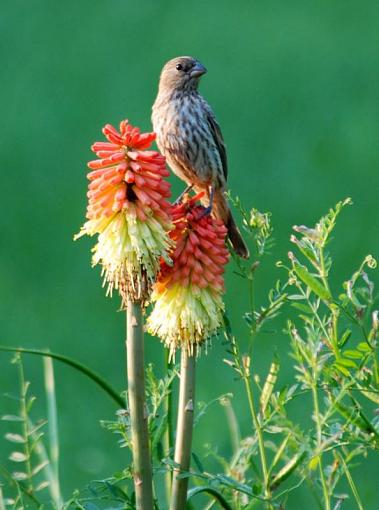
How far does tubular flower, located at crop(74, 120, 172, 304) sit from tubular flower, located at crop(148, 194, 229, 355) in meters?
0.15

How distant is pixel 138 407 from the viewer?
10.9 feet

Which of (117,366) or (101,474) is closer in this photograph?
(101,474)

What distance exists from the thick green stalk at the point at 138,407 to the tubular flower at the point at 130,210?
98 mm

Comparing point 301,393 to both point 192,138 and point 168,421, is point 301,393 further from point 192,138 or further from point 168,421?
point 192,138

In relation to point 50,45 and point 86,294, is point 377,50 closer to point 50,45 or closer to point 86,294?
point 50,45

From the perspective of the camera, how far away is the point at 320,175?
10.8 meters

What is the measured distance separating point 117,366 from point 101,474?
1.24 m

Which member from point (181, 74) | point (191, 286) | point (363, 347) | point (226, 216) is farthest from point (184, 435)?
point (181, 74)

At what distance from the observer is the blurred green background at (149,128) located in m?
8.48

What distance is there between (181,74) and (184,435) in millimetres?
2723

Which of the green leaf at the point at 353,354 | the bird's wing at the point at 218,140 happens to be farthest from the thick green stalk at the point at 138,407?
the bird's wing at the point at 218,140

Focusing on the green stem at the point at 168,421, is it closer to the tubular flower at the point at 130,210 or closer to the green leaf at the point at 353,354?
the tubular flower at the point at 130,210

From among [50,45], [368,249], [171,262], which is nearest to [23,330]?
[368,249]

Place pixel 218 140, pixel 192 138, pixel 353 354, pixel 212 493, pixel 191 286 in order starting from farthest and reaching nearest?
pixel 218 140 < pixel 192 138 < pixel 191 286 < pixel 212 493 < pixel 353 354
